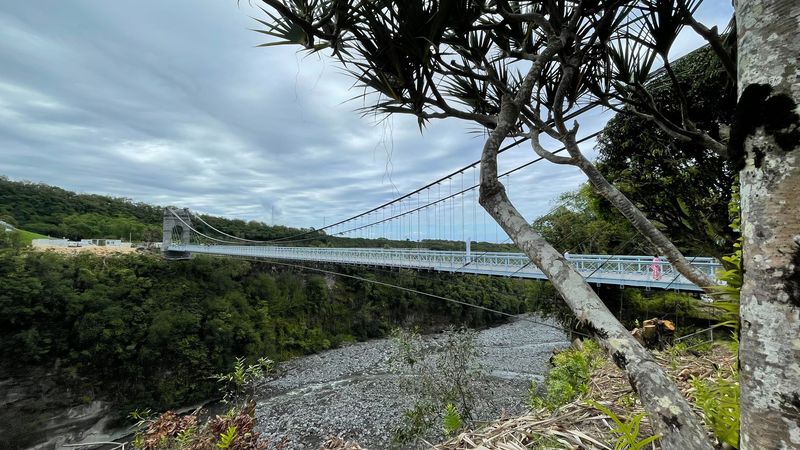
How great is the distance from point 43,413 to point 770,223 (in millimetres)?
13941

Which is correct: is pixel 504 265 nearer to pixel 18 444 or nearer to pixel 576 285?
pixel 576 285

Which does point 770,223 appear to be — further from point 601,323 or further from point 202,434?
point 202,434

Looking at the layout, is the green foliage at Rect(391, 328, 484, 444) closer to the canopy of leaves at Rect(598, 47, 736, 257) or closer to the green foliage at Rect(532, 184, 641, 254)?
the canopy of leaves at Rect(598, 47, 736, 257)

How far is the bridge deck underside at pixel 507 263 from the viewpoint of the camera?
16.9 feet

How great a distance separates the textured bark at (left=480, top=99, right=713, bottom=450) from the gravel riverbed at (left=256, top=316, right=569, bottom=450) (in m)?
4.89

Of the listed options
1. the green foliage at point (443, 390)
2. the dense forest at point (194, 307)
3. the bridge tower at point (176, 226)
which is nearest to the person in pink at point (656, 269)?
the dense forest at point (194, 307)

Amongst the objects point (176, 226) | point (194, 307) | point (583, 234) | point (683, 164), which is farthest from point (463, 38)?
point (176, 226)

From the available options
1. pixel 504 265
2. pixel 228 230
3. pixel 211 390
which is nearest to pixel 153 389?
pixel 211 390

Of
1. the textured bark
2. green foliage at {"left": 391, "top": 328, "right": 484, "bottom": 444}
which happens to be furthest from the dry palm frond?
green foliage at {"left": 391, "top": 328, "right": 484, "bottom": 444}

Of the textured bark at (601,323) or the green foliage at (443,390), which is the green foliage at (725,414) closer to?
the textured bark at (601,323)

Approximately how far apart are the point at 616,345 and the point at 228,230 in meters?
29.0

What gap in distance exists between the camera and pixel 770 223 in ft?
1.40

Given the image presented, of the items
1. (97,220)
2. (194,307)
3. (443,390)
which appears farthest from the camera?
(97,220)

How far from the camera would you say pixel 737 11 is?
20.4 inches
